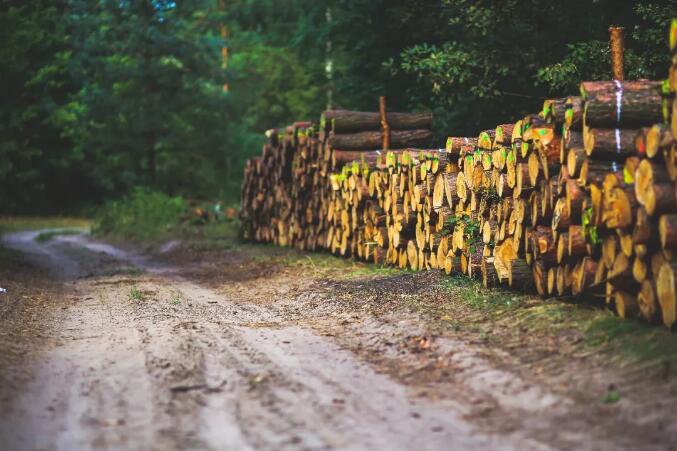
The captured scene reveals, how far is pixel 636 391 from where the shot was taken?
5.05m

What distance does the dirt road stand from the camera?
460 centimetres

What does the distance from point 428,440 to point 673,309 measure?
2281mm

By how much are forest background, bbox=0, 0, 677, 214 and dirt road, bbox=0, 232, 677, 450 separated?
765cm

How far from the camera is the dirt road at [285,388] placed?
4598mm

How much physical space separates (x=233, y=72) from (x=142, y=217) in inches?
433

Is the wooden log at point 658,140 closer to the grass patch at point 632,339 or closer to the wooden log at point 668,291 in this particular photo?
the wooden log at point 668,291

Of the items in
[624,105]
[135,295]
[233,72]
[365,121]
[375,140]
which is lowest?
[135,295]

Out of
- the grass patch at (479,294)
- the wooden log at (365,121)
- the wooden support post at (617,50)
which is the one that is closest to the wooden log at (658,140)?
the grass patch at (479,294)

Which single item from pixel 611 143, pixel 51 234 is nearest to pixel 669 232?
pixel 611 143

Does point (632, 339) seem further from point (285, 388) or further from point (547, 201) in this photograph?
point (285, 388)

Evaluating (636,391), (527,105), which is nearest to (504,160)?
(636,391)

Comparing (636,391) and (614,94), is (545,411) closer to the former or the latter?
(636,391)

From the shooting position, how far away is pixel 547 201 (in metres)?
7.82

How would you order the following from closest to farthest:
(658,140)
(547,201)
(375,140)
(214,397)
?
(214,397), (658,140), (547,201), (375,140)
